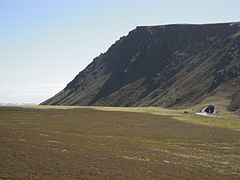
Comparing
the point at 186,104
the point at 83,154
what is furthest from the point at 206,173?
the point at 186,104

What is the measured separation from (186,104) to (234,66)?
43.9 m

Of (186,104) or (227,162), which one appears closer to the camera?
(227,162)

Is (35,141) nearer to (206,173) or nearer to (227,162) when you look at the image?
(206,173)

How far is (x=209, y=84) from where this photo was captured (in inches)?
7249

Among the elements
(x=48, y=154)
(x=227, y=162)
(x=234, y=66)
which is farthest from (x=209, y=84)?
(x=48, y=154)

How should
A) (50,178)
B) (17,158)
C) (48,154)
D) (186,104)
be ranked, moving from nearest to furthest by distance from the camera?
(50,178), (17,158), (48,154), (186,104)

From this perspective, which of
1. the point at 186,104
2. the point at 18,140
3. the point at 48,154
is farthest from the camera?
the point at 186,104

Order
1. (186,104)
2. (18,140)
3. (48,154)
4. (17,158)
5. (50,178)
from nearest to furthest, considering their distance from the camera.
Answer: (50,178) < (17,158) < (48,154) < (18,140) < (186,104)

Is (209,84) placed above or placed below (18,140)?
above

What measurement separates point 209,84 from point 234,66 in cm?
2141

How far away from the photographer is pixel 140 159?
3095cm

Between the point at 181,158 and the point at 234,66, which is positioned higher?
the point at 234,66

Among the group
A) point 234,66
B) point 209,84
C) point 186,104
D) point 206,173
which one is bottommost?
point 206,173

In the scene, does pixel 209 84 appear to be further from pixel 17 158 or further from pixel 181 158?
pixel 17 158
